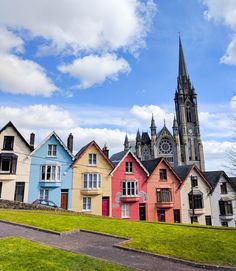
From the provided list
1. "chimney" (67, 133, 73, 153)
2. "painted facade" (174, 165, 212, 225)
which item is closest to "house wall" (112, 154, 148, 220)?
"painted facade" (174, 165, 212, 225)

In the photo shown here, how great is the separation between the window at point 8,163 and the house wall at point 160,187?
19.0 metres

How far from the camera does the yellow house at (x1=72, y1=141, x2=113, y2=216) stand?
34.4 m

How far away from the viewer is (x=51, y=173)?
1329 inches

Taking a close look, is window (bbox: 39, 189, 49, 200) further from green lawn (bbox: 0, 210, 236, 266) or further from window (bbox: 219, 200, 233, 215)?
window (bbox: 219, 200, 233, 215)

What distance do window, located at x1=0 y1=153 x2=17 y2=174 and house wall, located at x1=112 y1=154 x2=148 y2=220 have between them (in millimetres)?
13352

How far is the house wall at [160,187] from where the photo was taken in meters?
38.1

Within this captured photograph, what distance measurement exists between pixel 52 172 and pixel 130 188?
36.9 feet

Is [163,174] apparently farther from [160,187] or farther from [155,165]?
[160,187]

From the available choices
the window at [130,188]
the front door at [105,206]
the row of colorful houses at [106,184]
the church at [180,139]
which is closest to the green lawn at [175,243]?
the row of colorful houses at [106,184]

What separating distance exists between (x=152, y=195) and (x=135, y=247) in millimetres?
28433

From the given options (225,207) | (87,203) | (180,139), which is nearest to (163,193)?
(225,207)

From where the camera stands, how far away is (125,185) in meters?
37.4

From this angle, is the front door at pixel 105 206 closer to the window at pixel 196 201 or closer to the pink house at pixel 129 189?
the pink house at pixel 129 189

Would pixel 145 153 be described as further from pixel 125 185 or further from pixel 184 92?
pixel 125 185
